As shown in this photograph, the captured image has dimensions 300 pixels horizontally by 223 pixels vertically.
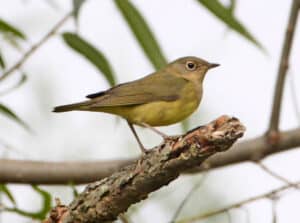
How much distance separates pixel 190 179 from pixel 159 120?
184 centimetres

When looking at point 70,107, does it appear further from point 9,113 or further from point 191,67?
point 191,67

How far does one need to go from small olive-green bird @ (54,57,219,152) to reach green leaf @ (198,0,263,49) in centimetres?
46

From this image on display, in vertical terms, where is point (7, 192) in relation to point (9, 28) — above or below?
below

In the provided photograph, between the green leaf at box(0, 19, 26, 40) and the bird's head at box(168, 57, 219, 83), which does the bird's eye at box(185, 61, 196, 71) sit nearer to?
the bird's head at box(168, 57, 219, 83)

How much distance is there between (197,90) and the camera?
5.05 metres

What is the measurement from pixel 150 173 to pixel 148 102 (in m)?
1.65

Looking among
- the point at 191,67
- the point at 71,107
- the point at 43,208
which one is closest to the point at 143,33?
the point at 71,107

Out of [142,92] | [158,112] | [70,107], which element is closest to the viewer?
[70,107]

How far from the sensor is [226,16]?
417 centimetres

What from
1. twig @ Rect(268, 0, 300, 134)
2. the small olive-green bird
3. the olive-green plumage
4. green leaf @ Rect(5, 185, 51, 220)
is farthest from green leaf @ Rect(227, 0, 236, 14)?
green leaf @ Rect(5, 185, 51, 220)

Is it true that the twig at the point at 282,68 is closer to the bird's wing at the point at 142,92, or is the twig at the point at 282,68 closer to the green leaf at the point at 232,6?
the green leaf at the point at 232,6

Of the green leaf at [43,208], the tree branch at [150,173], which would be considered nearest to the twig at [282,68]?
the green leaf at [43,208]

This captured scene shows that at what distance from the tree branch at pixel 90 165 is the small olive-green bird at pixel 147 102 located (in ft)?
0.79

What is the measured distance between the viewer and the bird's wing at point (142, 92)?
180 inches
